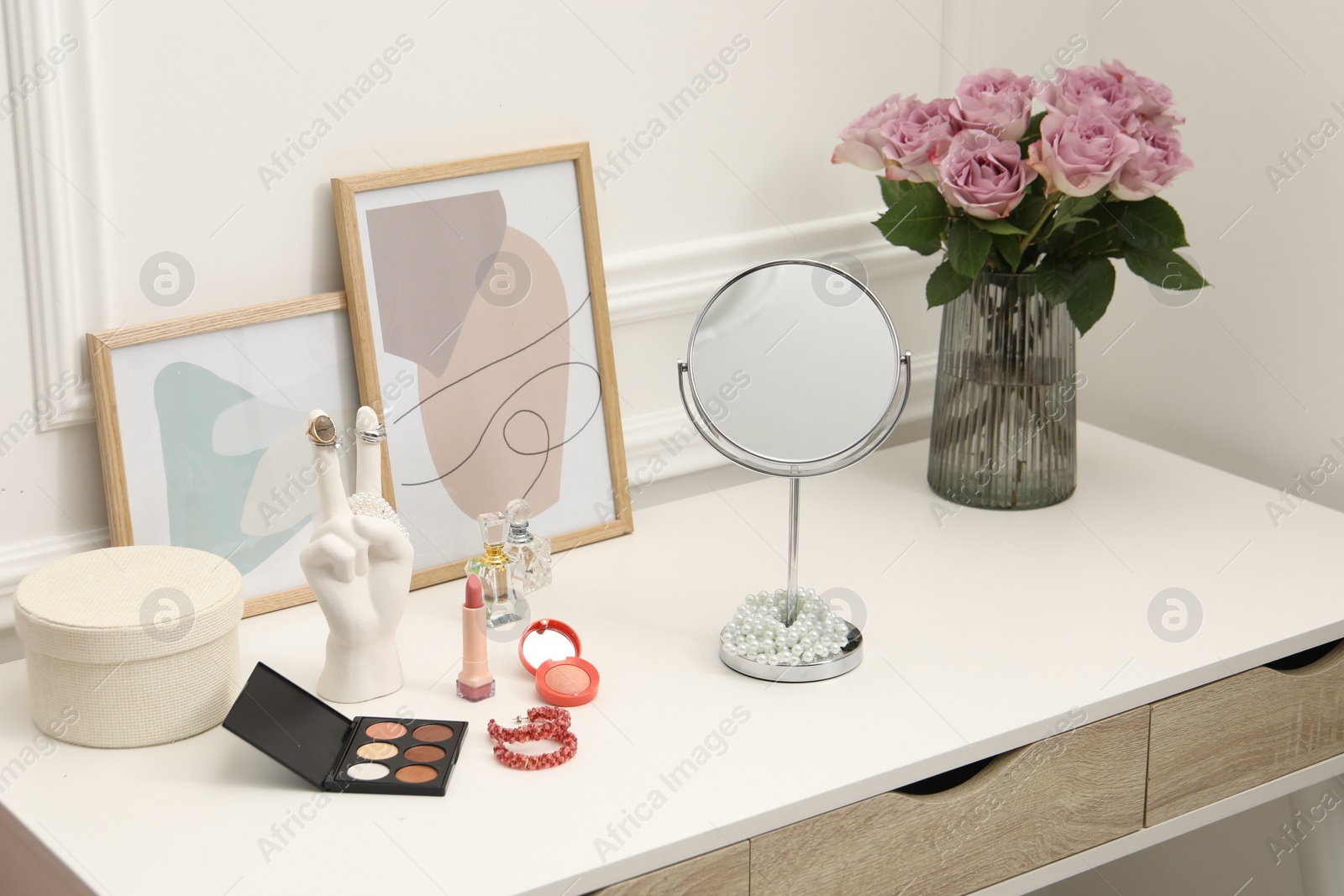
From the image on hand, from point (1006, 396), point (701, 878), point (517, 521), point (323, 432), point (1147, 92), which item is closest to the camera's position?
point (701, 878)

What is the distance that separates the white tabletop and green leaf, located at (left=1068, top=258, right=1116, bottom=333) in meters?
0.25

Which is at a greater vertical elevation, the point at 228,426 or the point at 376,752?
the point at 228,426

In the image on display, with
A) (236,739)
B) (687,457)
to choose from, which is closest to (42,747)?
(236,739)

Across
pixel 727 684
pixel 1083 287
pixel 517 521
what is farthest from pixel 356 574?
pixel 1083 287

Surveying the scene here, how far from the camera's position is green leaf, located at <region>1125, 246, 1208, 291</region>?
4.61ft

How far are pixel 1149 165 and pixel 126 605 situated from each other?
109 centimetres

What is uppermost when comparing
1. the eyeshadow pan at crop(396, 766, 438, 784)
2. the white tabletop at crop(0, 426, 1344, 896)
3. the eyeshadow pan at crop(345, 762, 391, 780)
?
the eyeshadow pan at crop(345, 762, 391, 780)

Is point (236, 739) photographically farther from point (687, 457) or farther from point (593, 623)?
point (687, 457)

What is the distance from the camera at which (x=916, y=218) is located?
1.44m

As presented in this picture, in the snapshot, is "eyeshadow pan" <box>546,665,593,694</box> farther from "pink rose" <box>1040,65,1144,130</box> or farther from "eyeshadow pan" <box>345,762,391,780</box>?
"pink rose" <box>1040,65,1144,130</box>

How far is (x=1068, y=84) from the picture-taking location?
4.51 ft

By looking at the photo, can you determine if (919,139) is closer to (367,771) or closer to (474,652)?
(474,652)

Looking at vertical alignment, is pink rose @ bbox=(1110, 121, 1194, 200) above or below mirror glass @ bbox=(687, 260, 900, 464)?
above

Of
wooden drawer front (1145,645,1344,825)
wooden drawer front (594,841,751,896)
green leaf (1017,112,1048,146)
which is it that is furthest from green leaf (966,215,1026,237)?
wooden drawer front (594,841,751,896)
